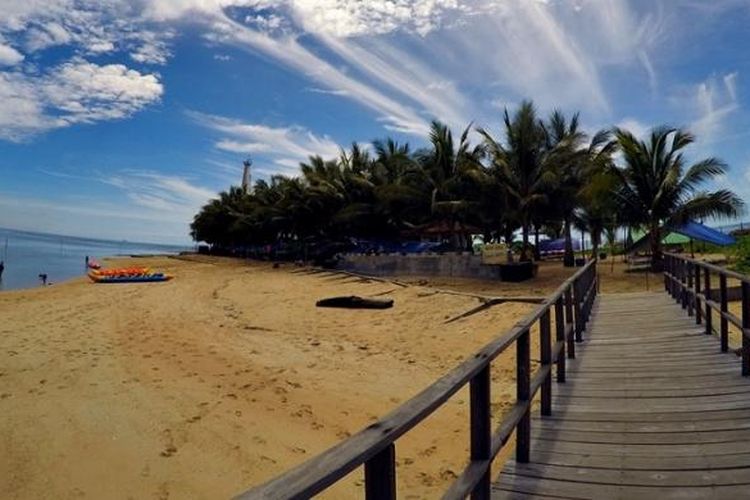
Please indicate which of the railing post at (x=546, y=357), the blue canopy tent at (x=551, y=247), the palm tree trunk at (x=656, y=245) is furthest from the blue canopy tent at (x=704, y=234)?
the railing post at (x=546, y=357)

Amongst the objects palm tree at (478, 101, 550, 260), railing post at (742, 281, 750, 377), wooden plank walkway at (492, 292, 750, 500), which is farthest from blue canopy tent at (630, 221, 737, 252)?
railing post at (742, 281, 750, 377)

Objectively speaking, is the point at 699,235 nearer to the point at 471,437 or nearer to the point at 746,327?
the point at 746,327

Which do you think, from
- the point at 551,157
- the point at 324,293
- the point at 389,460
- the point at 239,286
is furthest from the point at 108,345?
the point at 551,157

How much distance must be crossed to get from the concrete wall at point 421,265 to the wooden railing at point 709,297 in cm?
827

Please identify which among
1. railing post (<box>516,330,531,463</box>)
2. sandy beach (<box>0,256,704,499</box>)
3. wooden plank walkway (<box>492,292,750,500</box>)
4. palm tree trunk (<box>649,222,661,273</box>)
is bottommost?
sandy beach (<box>0,256,704,499</box>)

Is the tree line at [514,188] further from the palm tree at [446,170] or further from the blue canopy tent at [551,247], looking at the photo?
the blue canopy tent at [551,247]

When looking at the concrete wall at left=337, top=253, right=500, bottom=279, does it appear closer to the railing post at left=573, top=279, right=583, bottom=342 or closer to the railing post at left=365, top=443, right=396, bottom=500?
the railing post at left=573, top=279, right=583, bottom=342

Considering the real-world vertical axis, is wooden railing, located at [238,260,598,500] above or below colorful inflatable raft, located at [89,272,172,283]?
above

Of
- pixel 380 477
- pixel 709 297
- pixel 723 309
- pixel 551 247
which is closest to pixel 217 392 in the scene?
pixel 723 309

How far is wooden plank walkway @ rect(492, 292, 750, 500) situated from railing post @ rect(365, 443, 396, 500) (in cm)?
174

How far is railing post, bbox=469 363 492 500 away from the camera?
2.60m

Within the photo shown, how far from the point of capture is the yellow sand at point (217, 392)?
553 cm

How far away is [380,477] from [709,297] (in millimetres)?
6504

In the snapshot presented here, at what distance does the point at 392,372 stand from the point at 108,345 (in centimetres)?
610
